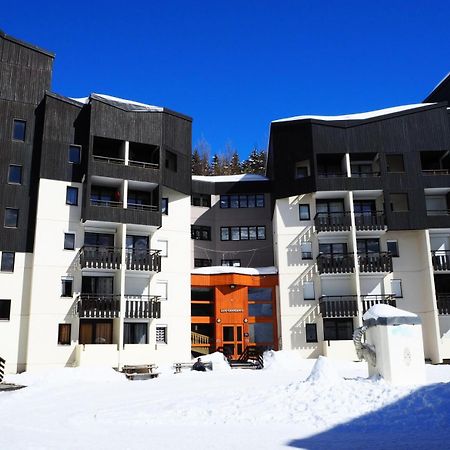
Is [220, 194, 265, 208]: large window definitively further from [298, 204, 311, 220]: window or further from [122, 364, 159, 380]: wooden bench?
[122, 364, 159, 380]: wooden bench

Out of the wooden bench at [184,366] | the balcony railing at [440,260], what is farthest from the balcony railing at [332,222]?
the wooden bench at [184,366]

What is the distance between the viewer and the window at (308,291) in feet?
123

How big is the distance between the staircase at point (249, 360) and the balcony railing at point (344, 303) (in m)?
5.52

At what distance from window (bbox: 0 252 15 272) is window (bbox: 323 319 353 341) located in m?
21.8

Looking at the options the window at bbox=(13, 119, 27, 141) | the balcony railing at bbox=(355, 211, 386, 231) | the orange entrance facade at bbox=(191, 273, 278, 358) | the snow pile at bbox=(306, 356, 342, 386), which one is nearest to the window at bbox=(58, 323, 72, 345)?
the orange entrance facade at bbox=(191, 273, 278, 358)

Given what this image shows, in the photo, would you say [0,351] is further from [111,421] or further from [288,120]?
[288,120]

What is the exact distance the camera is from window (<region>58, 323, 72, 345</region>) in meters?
31.6

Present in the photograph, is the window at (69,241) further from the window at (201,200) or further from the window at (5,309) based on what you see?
the window at (201,200)

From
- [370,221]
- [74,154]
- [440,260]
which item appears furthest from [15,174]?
[440,260]

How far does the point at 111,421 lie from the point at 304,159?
95.3ft

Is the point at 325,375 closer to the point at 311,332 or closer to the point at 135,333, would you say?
the point at 135,333

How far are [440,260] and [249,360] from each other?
1580cm

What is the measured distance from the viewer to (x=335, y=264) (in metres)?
36.6

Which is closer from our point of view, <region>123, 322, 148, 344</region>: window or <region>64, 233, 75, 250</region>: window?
<region>64, 233, 75, 250</region>: window
